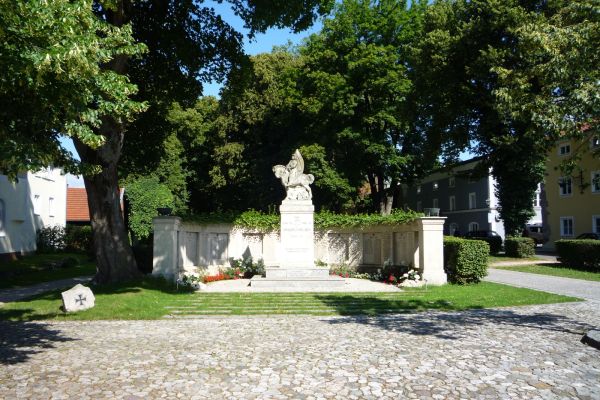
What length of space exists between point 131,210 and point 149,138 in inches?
903

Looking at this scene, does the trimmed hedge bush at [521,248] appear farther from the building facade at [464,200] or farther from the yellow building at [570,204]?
the building facade at [464,200]

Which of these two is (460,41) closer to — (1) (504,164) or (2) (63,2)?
(1) (504,164)

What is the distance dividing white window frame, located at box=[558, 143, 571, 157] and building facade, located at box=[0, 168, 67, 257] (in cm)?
3517

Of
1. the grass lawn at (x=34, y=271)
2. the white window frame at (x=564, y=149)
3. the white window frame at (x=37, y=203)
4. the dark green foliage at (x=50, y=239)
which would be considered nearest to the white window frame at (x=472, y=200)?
the white window frame at (x=564, y=149)

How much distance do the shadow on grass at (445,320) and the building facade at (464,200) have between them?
112 feet

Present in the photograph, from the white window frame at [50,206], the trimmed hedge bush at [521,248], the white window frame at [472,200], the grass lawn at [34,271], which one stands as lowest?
the grass lawn at [34,271]

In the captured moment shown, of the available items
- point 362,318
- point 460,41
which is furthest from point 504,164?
point 362,318

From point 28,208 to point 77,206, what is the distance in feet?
51.6

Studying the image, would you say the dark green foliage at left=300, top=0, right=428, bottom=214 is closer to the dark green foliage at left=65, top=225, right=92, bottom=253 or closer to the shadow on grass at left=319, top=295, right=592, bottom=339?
the dark green foliage at left=65, top=225, right=92, bottom=253

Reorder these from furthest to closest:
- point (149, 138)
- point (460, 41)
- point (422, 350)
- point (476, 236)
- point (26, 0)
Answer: point (476, 236) < point (460, 41) < point (149, 138) < point (422, 350) < point (26, 0)

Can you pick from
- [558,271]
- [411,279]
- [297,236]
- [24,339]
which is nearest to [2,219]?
[297,236]

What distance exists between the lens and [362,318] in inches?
441

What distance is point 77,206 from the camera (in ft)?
148

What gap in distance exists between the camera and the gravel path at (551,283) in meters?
15.7
